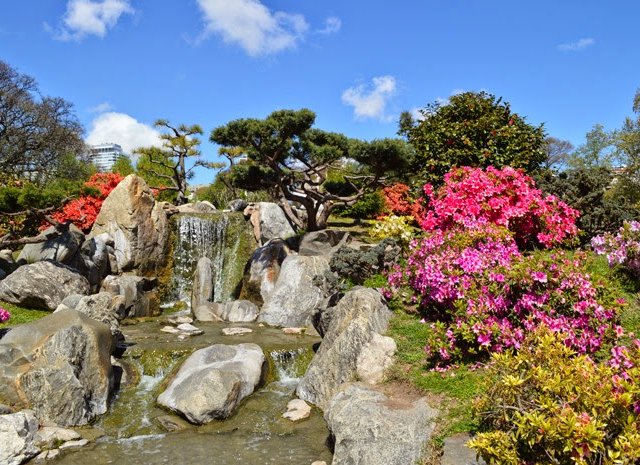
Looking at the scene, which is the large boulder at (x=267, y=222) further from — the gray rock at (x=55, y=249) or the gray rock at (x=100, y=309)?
the gray rock at (x=100, y=309)

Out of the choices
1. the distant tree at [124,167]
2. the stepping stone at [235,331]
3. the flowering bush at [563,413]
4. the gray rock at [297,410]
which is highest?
the distant tree at [124,167]

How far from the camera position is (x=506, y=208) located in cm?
1062

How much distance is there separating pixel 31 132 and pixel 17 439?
30.1m

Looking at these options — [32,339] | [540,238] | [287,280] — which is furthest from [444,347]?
[287,280]

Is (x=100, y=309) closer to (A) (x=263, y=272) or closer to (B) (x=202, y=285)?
(B) (x=202, y=285)

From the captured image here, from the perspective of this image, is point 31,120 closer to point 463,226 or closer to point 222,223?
point 222,223

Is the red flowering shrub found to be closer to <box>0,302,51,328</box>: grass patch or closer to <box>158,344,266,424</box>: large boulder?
<box>0,302,51,328</box>: grass patch

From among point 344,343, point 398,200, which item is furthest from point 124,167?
point 344,343

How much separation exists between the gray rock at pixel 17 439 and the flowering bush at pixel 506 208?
28.1 ft

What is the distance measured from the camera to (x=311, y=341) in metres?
11.8

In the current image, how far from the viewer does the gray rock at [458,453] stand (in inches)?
192

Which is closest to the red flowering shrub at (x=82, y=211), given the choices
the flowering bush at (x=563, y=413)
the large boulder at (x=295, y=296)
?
the large boulder at (x=295, y=296)

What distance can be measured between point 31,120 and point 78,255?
2072 centimetres

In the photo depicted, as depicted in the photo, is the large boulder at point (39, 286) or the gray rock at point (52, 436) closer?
the gray rock at point (52, 436)
